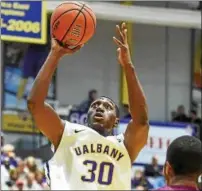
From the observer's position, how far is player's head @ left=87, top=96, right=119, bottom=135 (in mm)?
4121

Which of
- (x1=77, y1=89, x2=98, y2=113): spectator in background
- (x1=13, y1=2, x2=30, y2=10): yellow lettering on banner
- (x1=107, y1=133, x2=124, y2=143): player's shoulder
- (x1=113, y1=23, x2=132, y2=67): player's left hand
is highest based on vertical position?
(x1=113, y1=23, x2=132, y2=67): player's left hand

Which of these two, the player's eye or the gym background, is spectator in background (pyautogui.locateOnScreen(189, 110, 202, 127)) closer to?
the gym background

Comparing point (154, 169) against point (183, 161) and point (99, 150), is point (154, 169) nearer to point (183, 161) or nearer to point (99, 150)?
point (99, 150)

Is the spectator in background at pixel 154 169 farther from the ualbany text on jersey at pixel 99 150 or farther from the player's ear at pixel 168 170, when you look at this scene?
the player's ear at pixel 168 170

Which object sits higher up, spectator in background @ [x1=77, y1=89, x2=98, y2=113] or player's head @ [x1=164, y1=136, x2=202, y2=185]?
player's head @ [x1=164, y1=136, x2=202, y2=185]

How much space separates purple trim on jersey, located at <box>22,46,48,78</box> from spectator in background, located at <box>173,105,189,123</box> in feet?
10.9

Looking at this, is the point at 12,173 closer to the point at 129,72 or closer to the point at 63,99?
the point at 63,99

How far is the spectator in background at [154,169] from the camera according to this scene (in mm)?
14109

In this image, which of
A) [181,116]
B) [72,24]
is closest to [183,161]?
[72,24]

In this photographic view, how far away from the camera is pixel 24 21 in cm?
1341

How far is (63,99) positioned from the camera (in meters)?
17.7

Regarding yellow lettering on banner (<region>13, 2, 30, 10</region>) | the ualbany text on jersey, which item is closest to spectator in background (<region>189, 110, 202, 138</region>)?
yellow lettering on banner (<region>13, 2, 30, 10</region>)

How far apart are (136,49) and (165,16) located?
2.54 metres

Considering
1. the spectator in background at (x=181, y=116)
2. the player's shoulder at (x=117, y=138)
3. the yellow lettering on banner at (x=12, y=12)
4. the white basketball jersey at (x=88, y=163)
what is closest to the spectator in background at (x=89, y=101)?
the spectator in background at (x=181, y=116)
